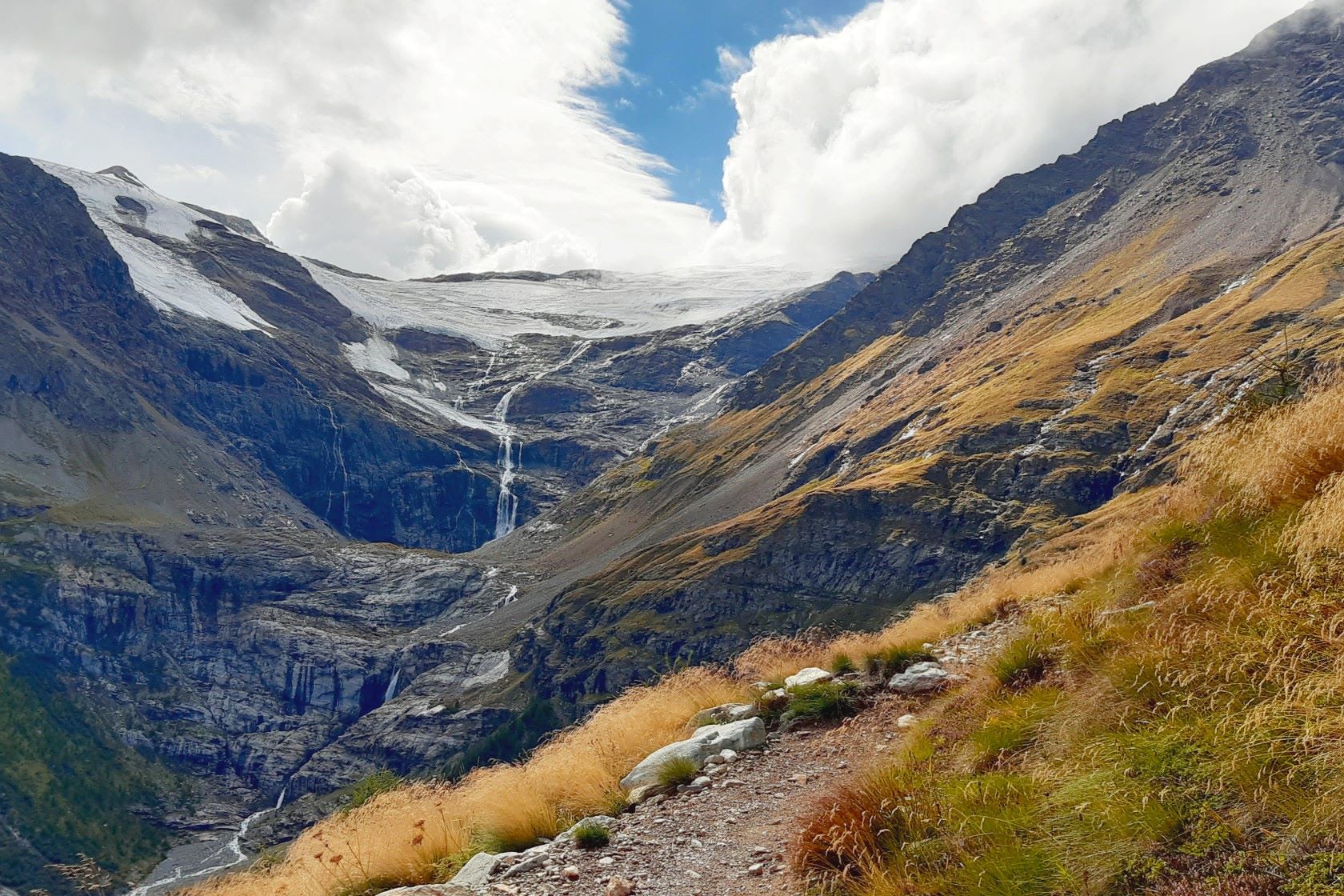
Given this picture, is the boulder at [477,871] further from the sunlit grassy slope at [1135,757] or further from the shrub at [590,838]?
the shrub at [590,838]

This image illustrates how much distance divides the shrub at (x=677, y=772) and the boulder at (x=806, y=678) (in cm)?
258

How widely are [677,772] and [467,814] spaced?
2.38m

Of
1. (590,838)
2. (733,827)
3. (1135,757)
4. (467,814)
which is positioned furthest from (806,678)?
(1135,757)

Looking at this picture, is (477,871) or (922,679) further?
(922,679)

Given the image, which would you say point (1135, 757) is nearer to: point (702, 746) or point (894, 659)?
point (702, 746)

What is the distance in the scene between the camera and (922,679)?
1088 centimetres

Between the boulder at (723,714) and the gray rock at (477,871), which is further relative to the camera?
Result: the boulder at (723,714)

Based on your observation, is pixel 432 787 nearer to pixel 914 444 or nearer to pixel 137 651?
pixel 914 444

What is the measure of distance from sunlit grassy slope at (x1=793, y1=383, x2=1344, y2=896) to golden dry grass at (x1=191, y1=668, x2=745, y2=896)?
334 centimetres

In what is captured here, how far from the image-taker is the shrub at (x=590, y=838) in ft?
26.2

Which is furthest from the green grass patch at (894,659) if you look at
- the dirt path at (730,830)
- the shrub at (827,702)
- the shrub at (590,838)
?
the shrub at (590,838)

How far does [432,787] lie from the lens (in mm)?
11891

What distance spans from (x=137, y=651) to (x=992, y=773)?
721ft

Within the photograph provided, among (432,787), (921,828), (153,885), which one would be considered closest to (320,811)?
(153,885)
